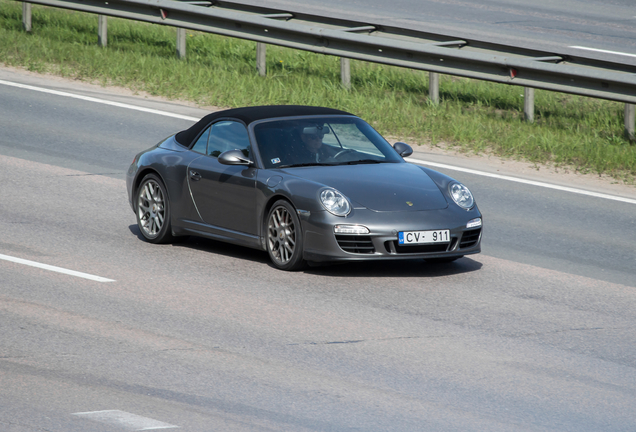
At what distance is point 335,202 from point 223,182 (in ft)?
4.42

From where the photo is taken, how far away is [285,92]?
1697cm

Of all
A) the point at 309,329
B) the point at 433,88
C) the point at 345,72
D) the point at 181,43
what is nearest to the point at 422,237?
the point at 309,329

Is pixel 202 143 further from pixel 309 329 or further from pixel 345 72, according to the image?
pixel 345 72

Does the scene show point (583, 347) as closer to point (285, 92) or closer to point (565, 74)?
point (565, 74)

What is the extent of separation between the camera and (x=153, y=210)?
1055 centimetres

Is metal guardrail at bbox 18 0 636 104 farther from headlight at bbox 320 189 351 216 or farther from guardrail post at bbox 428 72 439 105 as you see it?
headlight at bbox 320 189 351 216

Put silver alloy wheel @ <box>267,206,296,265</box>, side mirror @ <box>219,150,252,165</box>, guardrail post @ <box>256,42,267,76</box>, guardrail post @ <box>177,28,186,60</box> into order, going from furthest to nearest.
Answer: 1. guardrail post @ <box>177,28,186,60</box>
2. guardrail post @ <box>256,42,267,76</box>
3. side mirror @ <box>219,150,252,165</box>
4. silver alloy wheel @ <box>267,206,296,265</box>

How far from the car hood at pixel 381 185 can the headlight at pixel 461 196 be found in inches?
5.6

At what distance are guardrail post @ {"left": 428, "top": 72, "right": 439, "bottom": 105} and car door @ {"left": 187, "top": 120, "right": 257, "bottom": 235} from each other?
6832 millimetres

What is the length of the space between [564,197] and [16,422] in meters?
8.56

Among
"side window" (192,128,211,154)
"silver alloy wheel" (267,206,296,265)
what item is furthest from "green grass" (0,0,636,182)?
"silver alloy wheel" (267,206,296,265)

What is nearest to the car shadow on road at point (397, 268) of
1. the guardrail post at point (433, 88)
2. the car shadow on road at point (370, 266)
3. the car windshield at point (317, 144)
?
the car shadow on road at point (370, 266)

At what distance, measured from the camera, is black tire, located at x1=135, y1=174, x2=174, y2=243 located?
10406mm

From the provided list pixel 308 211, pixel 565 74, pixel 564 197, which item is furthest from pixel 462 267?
pixel 565 74
